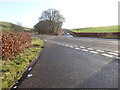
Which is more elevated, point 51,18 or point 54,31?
point 51,18

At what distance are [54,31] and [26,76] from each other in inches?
2005

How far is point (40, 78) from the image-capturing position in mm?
3945

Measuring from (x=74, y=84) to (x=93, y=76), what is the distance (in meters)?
0.95

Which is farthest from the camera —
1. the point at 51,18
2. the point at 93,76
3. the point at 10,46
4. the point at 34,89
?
the point at 51,18

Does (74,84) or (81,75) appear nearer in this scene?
(74,84)

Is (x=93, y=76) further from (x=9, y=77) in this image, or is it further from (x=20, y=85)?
(x=9, y=77)

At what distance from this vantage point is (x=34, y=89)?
3.20 meters

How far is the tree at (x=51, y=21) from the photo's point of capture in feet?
171

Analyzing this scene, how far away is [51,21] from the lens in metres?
52.8

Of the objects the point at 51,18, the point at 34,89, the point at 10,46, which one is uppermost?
the point at 51,18

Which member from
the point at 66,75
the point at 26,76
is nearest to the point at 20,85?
the point at 26,76

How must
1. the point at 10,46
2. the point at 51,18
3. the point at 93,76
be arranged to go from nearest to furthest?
the point at 93,76 → the point at 10,46 → the point at 51,18

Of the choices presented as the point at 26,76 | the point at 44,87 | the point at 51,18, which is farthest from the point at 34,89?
the point at 51,18

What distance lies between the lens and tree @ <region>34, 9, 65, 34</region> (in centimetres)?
5218
